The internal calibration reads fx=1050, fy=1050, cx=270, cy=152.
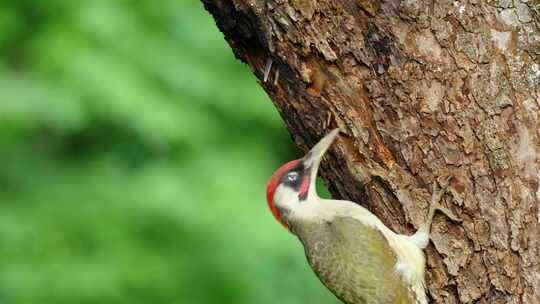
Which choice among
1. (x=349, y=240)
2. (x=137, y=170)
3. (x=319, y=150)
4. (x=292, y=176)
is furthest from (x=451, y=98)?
(x=137, y=170)

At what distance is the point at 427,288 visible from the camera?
4199 millimetres

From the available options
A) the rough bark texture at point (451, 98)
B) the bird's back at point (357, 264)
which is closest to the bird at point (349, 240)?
the bird's back at point (357, 264)

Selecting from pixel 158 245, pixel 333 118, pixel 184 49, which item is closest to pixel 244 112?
pixel 184 49

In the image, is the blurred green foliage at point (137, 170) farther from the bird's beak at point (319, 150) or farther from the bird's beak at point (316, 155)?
the bird's beak at point (319, 150)

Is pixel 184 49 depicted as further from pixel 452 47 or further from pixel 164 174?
pixel 452 47

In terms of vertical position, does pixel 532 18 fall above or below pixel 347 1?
below

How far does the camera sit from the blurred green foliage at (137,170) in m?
7.59

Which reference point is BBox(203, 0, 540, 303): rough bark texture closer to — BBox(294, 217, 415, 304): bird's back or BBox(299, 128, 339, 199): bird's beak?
BBox(299, 128, 339, 199): bird's beak

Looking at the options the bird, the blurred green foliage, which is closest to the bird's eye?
the bird

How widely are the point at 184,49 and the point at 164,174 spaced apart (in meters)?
1.04

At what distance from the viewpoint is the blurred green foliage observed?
24.9 feet

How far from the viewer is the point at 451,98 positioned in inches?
158

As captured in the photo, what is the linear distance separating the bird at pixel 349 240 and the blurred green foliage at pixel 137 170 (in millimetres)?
2602

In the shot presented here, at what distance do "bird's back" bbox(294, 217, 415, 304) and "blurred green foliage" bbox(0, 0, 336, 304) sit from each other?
2932 mm
